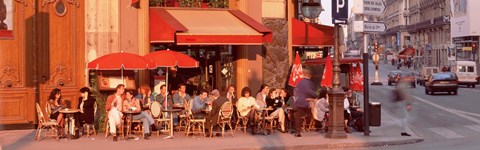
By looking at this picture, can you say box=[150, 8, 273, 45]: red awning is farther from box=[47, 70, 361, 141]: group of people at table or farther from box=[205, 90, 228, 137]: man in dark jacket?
box=[205, 90, 228, 137]: man in dark jacket

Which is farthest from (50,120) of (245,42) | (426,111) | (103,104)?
(426,111)

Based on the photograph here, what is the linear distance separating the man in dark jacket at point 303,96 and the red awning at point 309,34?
5.14m

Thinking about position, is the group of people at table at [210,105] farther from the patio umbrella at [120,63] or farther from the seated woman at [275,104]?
the patio umbrella at [120,63]

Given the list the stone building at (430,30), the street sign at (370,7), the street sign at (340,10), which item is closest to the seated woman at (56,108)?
the street sign at (340,10)

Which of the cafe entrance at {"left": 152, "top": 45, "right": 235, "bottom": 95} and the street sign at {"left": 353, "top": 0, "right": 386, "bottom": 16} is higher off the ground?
the street sign at {"left": 353, "top": 0, "right": 386, "bottom": 16}

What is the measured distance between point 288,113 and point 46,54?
21.5ft

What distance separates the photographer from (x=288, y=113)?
1945 centimetres

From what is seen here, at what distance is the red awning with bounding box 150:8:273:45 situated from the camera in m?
19.5

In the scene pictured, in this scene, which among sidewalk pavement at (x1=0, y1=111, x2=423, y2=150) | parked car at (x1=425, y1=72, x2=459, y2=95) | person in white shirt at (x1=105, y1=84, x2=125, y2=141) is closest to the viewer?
sidewalk pavement at (x1=0, y1=111, x2=423, y2=150)

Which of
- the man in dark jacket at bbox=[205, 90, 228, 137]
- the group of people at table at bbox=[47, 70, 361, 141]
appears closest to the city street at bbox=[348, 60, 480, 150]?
the group of people at table at bbox=[47, 70, 361, 141]

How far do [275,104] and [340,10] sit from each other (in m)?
3.44

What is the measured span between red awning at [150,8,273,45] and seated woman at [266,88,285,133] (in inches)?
56.4

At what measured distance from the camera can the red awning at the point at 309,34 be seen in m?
22.7

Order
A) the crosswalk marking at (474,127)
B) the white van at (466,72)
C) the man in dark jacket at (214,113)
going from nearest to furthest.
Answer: the man in dark jacket at (214,113) < the crosswalk marking at (474,127) < the white van at (466,72)
